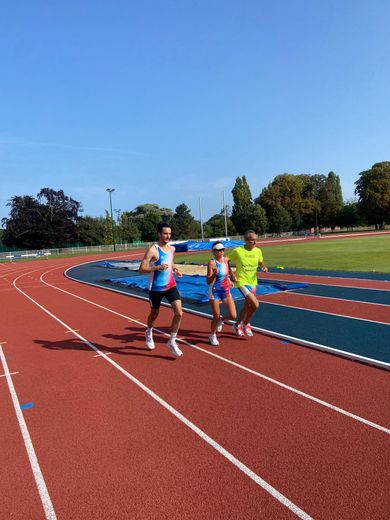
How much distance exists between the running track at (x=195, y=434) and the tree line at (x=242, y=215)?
5931 centimetres

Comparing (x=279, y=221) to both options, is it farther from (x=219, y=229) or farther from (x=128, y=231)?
(x=128, y=231)

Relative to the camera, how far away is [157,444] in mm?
3492

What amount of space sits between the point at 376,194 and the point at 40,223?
6367 centimetres

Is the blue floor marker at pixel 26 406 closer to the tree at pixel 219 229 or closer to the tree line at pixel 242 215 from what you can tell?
the tree line at pixel 242 215

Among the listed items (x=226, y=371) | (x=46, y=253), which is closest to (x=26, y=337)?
(x=226, y=371)

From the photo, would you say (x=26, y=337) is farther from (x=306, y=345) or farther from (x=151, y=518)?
(x=151, y=518)

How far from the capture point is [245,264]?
261 inches

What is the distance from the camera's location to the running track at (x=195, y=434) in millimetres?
2727

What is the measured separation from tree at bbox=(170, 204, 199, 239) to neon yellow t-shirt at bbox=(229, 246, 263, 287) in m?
75.7

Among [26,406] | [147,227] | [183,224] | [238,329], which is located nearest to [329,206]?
[183,224]

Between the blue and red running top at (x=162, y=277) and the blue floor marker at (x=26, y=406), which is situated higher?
the blue and red running top at (x=162, y=277)

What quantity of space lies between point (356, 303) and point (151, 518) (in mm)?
7871

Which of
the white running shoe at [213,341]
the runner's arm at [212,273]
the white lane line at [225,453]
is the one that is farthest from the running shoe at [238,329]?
the white lane line at [225,453]

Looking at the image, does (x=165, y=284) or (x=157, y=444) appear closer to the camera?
(x=157, y=444)
